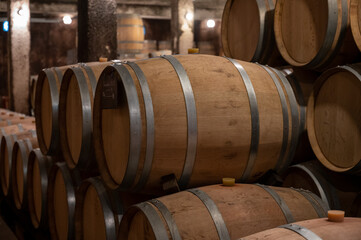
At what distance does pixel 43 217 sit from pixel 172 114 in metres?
2.20

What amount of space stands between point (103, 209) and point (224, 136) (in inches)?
34.7

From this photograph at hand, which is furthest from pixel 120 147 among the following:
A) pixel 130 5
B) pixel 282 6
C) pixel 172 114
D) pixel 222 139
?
pixel 130 5

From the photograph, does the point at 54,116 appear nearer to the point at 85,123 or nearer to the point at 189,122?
the point at 85,123

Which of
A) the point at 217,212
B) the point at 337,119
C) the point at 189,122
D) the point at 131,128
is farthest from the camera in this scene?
the point at 337,119

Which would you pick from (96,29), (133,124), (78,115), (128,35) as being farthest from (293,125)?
(128,35)

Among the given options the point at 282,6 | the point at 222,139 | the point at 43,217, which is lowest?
the point at 43,217

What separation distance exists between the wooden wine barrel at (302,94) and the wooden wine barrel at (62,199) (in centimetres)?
165

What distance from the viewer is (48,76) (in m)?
3.67

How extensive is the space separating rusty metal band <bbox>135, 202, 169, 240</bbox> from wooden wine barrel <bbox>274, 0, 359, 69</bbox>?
1490 mm

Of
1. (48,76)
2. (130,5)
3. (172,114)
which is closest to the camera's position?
(172,114)

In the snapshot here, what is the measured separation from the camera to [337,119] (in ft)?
9.20

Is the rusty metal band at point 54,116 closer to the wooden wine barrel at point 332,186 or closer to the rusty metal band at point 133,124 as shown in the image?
the rusty metal band at point 133,124

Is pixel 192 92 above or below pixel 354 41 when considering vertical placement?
below

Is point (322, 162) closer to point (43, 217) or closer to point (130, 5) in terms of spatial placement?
point (43, 217)
